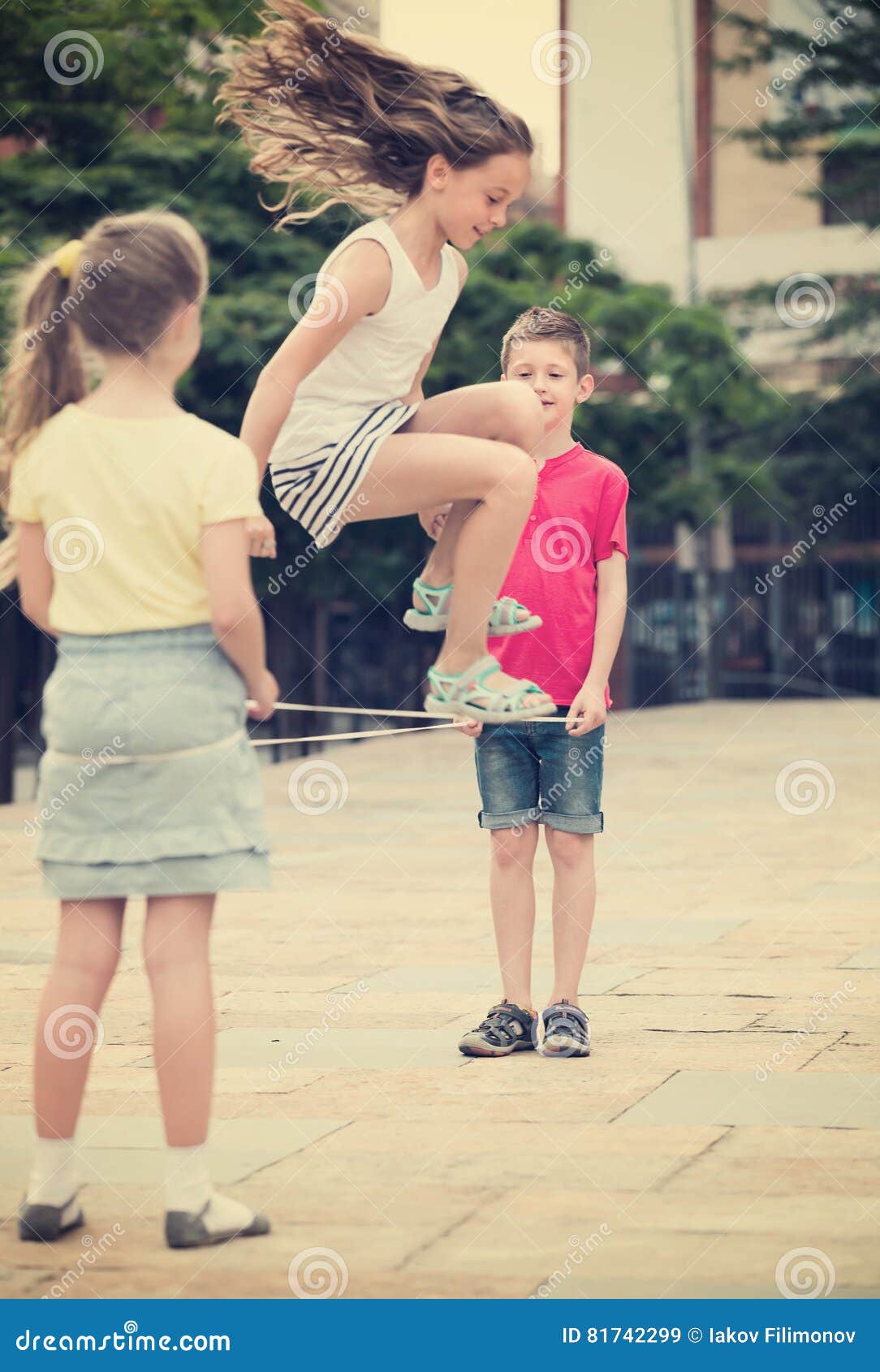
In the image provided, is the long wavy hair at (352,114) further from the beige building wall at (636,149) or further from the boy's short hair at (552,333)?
the beige building wall at (636,149)

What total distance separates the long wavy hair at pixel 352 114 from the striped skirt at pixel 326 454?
15.8 inches

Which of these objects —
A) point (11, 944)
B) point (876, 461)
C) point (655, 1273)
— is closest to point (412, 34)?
point (11, 944)

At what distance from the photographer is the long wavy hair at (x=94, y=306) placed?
11.0 ft

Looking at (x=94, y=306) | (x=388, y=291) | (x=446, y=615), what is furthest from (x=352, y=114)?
(x=446, y=615)

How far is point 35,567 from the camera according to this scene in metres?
3.43

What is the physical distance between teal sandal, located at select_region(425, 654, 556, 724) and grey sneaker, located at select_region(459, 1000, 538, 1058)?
116cm

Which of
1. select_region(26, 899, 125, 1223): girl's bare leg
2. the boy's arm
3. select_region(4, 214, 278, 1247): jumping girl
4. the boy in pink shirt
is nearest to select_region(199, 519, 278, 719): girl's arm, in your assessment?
select_region(4, 214, 278, 1247): jumping girl

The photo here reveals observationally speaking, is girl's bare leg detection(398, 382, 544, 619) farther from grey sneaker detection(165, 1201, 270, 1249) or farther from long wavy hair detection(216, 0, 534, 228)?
grey sneaker detection(165, 1201, 270, 1249)

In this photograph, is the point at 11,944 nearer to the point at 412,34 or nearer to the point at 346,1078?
the point at 346,1078

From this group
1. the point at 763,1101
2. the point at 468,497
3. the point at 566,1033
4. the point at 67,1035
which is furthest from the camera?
the point at 566,1033

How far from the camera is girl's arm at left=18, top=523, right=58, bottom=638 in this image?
3.42 m

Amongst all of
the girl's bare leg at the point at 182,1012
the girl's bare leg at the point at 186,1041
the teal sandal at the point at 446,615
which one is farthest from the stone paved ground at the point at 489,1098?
the teal sandal at the point at 446,615

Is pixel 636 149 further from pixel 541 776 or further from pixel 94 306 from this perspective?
pixel 94 306

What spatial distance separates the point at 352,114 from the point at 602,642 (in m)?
1.63
